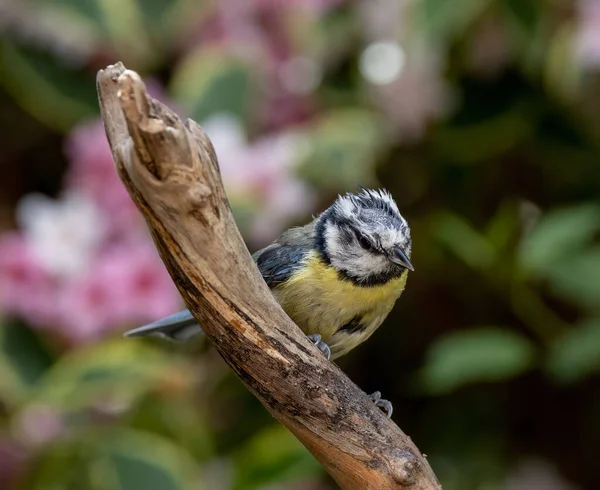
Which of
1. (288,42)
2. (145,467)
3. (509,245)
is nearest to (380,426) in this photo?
(145,467)

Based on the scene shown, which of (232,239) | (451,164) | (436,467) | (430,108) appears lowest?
(436,467)

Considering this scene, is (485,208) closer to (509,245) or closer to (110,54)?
(509,245)

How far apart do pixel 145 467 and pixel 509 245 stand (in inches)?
27.0

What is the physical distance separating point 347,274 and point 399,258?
2.9 inches

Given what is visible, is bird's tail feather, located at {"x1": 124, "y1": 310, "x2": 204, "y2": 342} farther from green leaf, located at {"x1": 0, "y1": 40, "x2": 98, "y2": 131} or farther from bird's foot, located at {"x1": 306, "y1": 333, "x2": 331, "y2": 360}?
green leaf, located at {"x1": 0, "y1": 40, "x2": 98, "y2": 131}

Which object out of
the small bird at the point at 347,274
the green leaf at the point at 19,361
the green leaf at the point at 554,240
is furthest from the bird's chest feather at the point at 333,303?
the green leaf at the point at 19,361

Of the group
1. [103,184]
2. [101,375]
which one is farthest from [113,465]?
[103,184]

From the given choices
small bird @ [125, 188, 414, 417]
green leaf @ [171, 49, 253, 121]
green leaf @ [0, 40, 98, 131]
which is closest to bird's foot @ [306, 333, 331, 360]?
small bird @ [125, 188, 414, 417]

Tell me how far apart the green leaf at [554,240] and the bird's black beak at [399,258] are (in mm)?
390

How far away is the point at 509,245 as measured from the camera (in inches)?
61.3

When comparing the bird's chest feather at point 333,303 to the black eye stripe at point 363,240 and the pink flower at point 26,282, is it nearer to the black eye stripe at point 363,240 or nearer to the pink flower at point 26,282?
the black eye stripe at point 363,240

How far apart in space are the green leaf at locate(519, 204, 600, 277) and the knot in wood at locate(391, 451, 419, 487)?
64 cm

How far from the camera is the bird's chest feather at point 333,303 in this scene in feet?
3.65

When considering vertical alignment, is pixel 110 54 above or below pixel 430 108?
above
